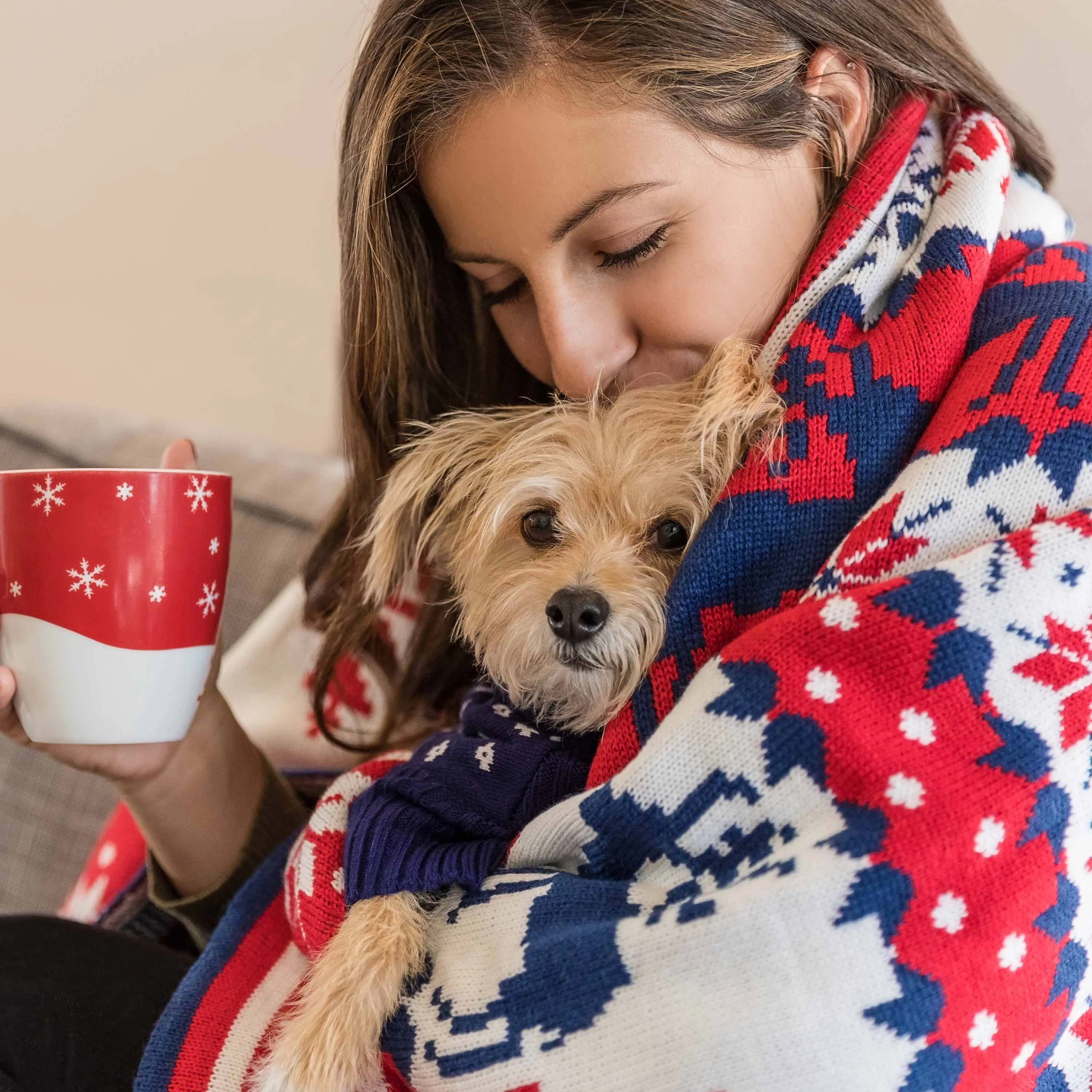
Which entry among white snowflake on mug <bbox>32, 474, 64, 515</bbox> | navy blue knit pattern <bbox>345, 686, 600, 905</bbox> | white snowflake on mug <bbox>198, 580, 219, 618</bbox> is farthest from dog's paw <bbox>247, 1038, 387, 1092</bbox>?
white snowflake on mug <bbox>32, 474, 64, 515</bbox>

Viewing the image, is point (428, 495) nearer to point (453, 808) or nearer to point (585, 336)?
point (585, 336)

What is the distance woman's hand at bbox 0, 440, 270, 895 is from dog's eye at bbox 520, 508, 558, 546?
1.19ft

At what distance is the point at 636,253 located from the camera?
0.92 metres

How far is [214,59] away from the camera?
6.46 feet

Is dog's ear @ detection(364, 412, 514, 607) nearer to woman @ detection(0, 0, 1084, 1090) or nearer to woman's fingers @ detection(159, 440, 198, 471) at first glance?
woman @ detection(0, 0, 1084, 1090)

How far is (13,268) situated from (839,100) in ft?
6.27

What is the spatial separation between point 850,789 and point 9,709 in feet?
2.61

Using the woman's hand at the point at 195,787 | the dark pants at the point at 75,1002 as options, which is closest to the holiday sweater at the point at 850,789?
the dark pants at the point at 75,1002

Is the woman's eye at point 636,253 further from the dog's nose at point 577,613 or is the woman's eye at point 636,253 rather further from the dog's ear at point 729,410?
the dog's nose at point 577,613

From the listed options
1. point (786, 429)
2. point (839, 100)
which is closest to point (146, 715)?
point (786, 429)

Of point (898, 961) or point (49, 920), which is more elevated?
point (898, 961)

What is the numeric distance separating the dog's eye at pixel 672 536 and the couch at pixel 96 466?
0.75 m

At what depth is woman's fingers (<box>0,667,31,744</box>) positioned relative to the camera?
2.92 feet

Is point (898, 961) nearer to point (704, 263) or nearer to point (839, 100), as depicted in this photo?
point (704, 263)
